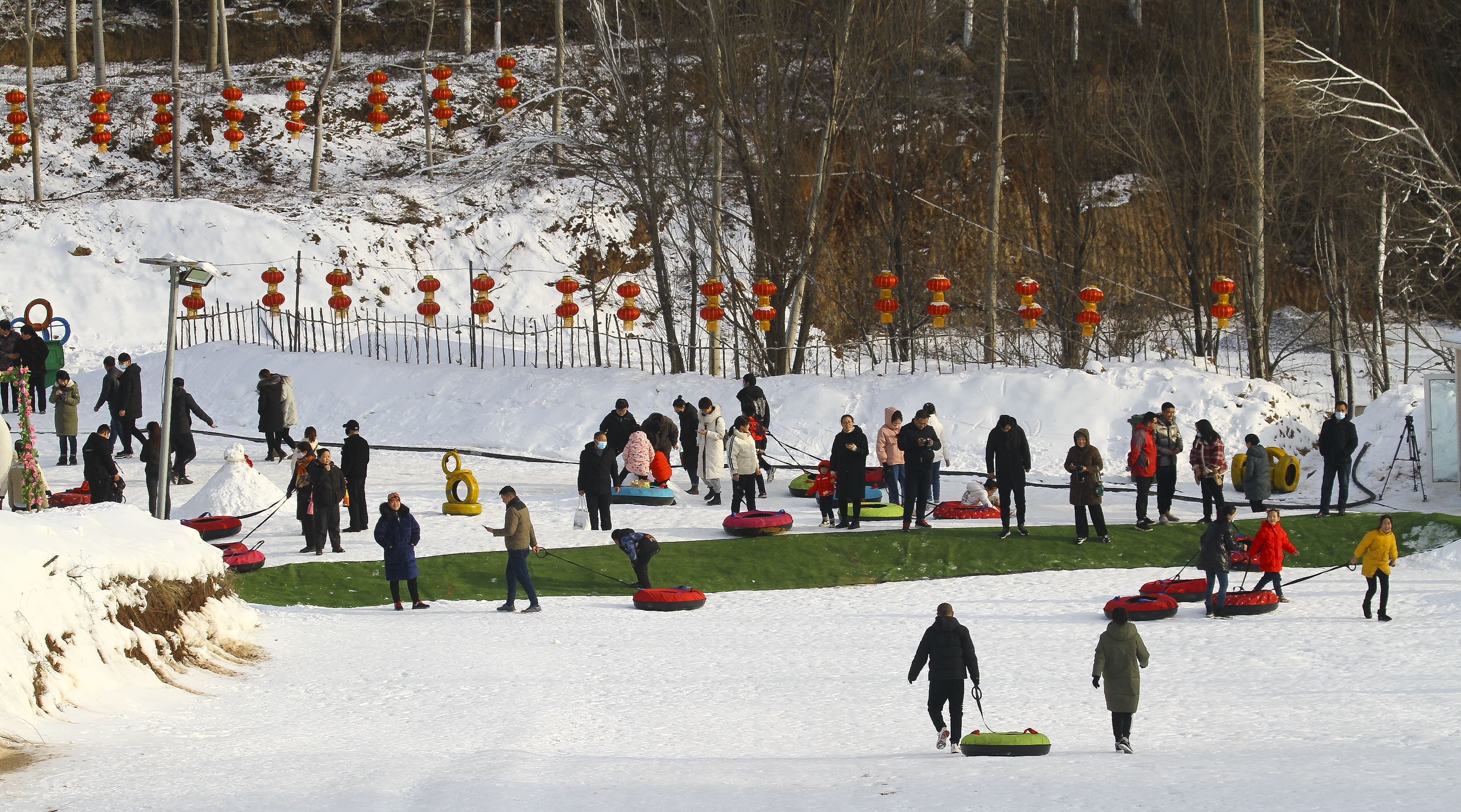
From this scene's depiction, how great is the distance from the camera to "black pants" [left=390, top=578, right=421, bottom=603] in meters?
14.4

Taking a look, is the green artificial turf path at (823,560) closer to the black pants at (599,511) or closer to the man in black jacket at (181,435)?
the black pants at (599,511)

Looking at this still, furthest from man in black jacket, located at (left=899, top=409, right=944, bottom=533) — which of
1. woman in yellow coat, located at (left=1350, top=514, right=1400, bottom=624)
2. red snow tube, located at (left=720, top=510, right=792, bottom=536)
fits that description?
woman in yellow coat, located at (left=1350, top=514, right=1400, bottom=624)

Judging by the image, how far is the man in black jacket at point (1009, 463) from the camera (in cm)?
1697

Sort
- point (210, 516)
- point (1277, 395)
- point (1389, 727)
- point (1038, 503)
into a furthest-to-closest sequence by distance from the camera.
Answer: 1. point (1277, 395)
2. point (1038, 503)
3. point (210, 516)
4. point (1389, 727)

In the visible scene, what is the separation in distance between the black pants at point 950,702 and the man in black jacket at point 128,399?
16261 mm

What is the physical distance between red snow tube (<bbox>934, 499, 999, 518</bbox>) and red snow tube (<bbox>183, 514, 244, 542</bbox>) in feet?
32.7

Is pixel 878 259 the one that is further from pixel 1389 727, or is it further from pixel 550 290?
pixel 1389 727

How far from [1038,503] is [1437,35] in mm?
27408

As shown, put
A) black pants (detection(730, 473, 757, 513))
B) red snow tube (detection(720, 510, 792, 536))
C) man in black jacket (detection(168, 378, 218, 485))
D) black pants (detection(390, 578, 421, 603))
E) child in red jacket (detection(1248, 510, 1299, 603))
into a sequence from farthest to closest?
man in black jacket (detection(168, 378, 218, 485)), black pants (detection(730, 473, 757, 513)), red snow tube (detection(720, 510, 792, 536)), black pants (detection(390, 578, 421, 603)), child in red jacket (detection(1248, 510, 1299, 603))

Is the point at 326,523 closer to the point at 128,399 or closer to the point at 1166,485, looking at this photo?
the point at 128,399

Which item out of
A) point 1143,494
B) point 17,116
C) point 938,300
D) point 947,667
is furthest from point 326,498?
point 17,116

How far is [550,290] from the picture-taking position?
39969 millimetres

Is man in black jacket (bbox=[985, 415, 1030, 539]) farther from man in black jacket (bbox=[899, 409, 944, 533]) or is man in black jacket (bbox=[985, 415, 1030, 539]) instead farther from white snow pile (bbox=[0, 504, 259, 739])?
white snow pile (bbox=[0, 504, 259, 739])

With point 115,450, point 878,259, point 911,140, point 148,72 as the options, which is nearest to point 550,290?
point 878,259
